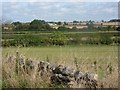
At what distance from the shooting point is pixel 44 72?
25.3ft

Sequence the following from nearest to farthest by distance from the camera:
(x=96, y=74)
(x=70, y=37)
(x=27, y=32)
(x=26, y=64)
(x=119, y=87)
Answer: (x=119, y=87) < (x=96, y=74) < (x=26, y=64) < (x=27, y=32) < (x=70, y=37)

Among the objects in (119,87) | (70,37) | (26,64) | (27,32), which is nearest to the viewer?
(119,87)

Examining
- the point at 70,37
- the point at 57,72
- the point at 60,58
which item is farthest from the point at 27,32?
the point at 57,72

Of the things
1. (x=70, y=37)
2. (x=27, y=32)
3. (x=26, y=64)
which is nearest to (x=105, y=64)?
(x=26, y=64)

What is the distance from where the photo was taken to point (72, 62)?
8.47 metres

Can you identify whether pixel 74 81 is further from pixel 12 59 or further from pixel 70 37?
pixel 70 37

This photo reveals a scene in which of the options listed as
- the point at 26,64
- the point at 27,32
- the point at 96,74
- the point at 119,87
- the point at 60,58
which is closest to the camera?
the point at 119,87

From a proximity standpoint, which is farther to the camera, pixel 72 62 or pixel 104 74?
pixel 72 62

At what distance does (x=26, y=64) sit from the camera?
8.23 metres

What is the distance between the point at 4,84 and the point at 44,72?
0.97 m

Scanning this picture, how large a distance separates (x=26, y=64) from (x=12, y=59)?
563 mm

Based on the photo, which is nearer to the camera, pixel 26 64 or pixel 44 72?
pixel 44 72

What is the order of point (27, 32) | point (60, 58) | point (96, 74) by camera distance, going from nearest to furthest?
point (96, 74) → point (60, 58) → point (27, 32)

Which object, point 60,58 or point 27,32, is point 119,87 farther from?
point 27,32
